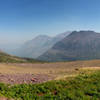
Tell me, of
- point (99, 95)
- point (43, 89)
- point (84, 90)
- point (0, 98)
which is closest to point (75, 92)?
point (84, 90)

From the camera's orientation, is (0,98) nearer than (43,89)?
Yes

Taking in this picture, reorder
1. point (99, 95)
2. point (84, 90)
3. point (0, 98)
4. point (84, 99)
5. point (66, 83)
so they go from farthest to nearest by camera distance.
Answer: point (66, 83), point (84, 90), point (99, 95), point (84, 99), point (0, 98)

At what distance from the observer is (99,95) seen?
12305mm

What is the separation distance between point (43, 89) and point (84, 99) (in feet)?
15.1

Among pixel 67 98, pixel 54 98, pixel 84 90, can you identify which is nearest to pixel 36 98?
pixel 54 98

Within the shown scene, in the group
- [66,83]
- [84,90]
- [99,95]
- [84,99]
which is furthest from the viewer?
[66,83]

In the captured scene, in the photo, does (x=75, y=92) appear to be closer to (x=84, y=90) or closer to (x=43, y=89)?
(x=84, y=90)

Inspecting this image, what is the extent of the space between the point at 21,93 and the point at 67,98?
14.9 ft

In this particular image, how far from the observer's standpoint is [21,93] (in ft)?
41.1

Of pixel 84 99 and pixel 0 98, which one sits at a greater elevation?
pixel 0 98

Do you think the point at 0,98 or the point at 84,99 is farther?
the point at 84,99

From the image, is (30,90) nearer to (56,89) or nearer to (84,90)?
(56,89)

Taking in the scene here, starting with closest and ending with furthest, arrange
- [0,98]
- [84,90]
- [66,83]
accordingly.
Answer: [0,98], [84,90], [66,83]

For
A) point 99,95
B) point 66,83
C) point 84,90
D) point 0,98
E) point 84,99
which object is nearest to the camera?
point 0,98
